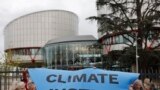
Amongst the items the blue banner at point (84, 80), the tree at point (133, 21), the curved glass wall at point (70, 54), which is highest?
Answer: the tree at point (133, 21)

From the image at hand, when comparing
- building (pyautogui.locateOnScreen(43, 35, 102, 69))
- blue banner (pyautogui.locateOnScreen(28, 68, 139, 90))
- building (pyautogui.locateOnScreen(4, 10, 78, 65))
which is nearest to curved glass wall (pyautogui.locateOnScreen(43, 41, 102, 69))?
building (pyautogui.locateOnScreen(43, 35, 102, 69))

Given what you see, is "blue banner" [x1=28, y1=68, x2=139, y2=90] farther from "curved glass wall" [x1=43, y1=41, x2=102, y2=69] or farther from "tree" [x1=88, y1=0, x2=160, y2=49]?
"curved glass wall" [x1=43, y1=41, x2=102, y2=69]

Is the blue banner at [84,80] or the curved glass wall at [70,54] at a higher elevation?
the blue banner at [84,80]

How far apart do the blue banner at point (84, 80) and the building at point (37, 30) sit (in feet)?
419

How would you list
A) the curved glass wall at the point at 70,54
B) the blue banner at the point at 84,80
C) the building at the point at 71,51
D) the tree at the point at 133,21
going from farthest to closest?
the building at the point at 71,51
the curved glass wall at the point at 70,54
the tree at the point at 133,21
the blue banner at the point at 84,80

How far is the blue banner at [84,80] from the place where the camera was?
5172mm

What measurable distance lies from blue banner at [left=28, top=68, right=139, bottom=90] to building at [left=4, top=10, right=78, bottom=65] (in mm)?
127728

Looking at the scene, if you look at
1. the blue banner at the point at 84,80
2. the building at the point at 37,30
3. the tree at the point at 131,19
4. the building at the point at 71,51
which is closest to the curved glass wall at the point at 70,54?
the building at the point at 71,51

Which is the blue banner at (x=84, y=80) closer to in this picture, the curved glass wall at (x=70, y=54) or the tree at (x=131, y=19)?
the tree at (x=131, y=19)

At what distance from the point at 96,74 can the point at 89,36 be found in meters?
89.1

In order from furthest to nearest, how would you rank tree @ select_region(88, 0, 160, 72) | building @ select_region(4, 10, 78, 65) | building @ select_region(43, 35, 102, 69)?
building @ select_region(4, 10, 78, 65) → building @ select_region(43, 35, 102, 69) → tree @ select_region(88, 0, 160, 72)

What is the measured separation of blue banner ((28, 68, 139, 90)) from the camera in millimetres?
5172

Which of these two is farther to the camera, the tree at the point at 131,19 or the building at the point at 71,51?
the building at the point at 71,51

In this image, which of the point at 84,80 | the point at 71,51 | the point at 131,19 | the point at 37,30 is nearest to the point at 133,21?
the point at 131,19
